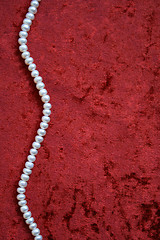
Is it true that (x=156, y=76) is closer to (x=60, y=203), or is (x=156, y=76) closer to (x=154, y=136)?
(x=154, y=136)

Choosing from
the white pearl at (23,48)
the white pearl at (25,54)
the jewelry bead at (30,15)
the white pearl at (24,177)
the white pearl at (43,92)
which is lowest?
the white pearl at (24,177)

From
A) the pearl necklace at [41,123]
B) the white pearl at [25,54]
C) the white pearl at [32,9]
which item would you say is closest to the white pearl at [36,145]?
the pearl necklace at [41,123]

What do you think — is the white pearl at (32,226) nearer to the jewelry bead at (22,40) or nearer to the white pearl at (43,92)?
the white pearl at (43,92)

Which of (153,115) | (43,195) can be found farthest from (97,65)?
(43,195)

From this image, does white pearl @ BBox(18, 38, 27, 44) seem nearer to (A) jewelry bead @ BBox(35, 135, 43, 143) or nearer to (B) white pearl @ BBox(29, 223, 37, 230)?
(A) jewelry bead @ BBox(35, 135, 43, 143)

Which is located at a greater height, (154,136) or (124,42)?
(124,42)

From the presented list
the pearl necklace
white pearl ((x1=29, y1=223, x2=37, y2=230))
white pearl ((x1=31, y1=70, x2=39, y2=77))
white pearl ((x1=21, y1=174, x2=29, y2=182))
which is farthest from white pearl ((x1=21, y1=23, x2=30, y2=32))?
white pearl ((x1=29, y1=223, x2=37, y2=230))
